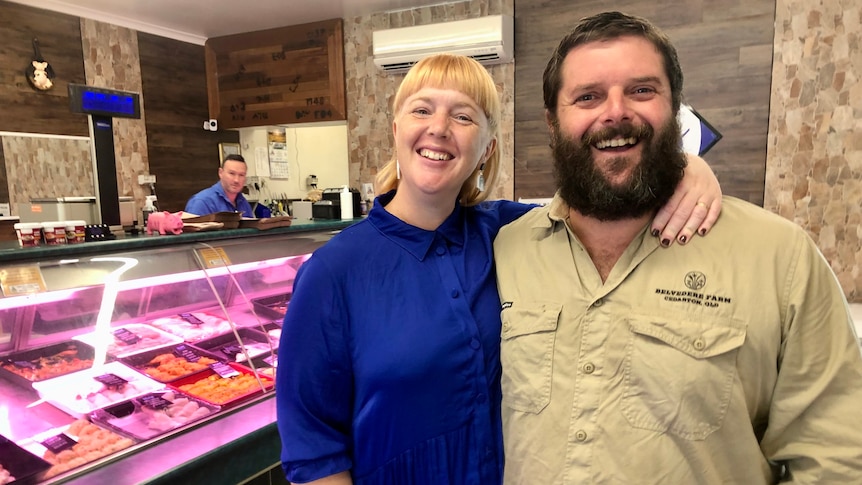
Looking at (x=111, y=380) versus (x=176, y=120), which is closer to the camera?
(x=111, y=380)

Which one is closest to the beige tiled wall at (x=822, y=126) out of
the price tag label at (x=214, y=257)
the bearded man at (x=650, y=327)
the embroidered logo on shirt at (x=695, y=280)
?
the bearded man at (x=650, y=327)

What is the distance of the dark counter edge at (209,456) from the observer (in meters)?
1.42

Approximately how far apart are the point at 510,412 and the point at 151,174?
551cm

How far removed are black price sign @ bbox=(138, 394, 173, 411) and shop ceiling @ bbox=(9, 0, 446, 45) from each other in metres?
4.15

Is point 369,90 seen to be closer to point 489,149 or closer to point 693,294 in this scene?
point 489,149

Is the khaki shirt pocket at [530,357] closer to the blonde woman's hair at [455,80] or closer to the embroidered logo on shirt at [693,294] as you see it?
the embroidered logo on shirt at [693,294]

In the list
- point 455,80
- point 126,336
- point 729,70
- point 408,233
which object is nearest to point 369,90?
point 729,70

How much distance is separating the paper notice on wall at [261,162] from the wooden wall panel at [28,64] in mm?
1989

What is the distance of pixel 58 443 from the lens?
1497mm

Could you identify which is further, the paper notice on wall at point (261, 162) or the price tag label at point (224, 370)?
the paper notice on wall at point (261, 162)

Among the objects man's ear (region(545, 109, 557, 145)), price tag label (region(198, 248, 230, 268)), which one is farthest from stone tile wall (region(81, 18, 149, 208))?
man's ear (region(545, 109, 557, 145))

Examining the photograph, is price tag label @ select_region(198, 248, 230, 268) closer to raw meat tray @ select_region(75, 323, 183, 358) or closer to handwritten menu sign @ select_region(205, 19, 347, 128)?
raw meat tray @ select_region(75, 323, 183, 358)

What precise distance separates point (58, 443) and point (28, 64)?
4519 mm

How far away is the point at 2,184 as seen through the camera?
14.5 ft
